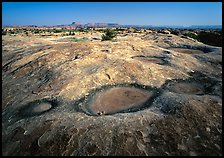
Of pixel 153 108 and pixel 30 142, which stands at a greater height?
pixel 153 108

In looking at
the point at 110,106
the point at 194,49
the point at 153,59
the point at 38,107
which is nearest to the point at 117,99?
the point at 110,106

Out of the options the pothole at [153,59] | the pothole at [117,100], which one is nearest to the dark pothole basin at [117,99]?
the pothole at [117,100]

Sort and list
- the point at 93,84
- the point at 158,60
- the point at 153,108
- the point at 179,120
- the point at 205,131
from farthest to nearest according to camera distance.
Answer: the point at 158,60
the point at 93,84
the point at 153,108
the point at 179,120
the point at 205,131

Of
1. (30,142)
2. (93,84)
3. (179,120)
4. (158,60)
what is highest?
(158,60)

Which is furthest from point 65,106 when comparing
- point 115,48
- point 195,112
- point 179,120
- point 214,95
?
point 115,48

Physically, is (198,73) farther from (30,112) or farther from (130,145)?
(30,112)

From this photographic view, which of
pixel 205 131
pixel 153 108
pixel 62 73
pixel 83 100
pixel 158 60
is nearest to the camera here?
pixel 205 131
